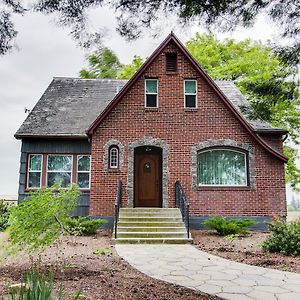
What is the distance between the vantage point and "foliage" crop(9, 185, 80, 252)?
18.5ft

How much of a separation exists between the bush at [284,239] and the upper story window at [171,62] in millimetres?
7454

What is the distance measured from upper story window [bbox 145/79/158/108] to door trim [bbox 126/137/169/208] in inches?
54.8

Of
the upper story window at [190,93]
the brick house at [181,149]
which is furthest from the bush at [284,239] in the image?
the upper story window at [190,93]

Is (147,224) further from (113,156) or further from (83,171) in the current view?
(83,171)

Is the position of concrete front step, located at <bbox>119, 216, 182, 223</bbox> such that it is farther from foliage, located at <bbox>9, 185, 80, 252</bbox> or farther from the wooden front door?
foliage, located at <bbox>9, 185, 80, 252</bbox>

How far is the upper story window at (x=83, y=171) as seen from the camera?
15.2 meters

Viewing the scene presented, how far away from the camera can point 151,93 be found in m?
13.8

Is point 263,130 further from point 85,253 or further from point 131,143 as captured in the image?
point 85,253

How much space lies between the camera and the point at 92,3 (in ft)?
14.2

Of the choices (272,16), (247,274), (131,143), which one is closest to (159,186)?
(131,143)

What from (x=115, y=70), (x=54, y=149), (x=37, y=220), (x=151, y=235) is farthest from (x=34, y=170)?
(x=115, y=70)

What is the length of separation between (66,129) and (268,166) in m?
8.21

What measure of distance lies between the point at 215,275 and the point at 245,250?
2869mm

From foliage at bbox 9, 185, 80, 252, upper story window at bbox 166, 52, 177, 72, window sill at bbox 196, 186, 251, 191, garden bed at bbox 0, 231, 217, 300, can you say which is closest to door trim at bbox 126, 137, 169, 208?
window sill at bbox 196, 186, 251, 191
